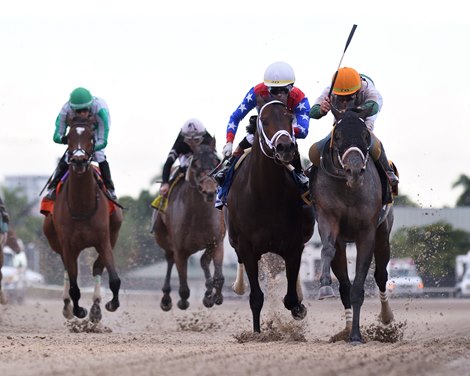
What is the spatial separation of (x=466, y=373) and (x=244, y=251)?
16.8 feet

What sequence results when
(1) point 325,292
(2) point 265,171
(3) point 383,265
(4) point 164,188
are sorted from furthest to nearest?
(4) point 164,188 < (3) point 383,265 < (2) point 265,171 < (1) point 325,292

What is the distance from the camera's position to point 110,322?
2689 cm

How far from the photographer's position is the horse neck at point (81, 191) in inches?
762

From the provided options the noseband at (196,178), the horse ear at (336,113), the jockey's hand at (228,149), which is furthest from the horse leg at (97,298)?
the horse ear at (336,113)

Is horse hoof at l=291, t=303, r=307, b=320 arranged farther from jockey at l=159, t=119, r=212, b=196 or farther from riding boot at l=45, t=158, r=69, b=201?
jockey at l=159, t=119, r=212, b=196

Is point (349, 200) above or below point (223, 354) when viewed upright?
above

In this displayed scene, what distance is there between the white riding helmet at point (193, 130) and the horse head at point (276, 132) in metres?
6.56

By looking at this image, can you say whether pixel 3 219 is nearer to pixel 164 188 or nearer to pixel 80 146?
pixel 164 188

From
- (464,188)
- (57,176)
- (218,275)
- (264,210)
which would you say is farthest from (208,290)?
(464,188)

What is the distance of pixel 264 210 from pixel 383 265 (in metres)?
2.35

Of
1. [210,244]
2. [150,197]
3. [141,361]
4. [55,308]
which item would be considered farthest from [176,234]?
[150,197]

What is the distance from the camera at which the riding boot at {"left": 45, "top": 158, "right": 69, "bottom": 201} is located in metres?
20.0

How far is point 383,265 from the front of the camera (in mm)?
18203

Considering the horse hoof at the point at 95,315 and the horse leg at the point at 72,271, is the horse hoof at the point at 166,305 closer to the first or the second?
the horse hoof at the point at 95,315
